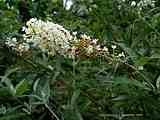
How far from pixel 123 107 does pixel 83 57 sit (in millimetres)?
169

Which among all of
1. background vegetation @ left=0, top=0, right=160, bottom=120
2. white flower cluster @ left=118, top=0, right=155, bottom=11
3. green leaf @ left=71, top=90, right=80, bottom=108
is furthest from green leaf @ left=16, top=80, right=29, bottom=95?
white flower cluster @ left=118, top=0, right=155, bottom=11

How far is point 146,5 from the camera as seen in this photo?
2844 mm

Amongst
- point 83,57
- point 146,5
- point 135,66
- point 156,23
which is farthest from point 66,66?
point 146,5

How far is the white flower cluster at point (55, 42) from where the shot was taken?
1226 mm

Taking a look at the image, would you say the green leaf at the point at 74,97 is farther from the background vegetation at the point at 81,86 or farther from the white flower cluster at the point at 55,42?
the white flower cluster at the point at 55,42

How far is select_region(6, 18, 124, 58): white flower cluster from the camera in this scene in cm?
123

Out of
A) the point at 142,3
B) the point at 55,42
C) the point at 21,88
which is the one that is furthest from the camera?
the point at 142,3

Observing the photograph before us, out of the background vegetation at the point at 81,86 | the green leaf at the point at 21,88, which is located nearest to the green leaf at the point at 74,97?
the background vegetation at the point at 81,86

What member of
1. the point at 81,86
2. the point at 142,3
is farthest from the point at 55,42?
the point at 142,3

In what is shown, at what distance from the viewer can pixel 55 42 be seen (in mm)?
1228

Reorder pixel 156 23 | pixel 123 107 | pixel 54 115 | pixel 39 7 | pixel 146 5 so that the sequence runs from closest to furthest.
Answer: pixel 54 115
pixel 123 107
pixel 156 23
pixel 146 5
pixel 39 7

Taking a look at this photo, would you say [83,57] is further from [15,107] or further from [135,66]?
[15,107]

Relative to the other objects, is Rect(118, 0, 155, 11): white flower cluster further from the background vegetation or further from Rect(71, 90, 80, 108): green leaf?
Rect(71, 90, 80, 108): green leaf

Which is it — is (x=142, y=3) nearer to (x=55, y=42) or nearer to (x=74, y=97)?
(x=55, y=42)
